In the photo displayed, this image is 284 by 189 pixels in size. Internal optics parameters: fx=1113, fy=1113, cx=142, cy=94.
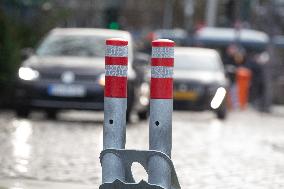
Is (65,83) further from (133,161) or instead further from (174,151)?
(133,161)

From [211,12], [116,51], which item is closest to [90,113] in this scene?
[116,51]

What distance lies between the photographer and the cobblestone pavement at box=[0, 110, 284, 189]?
1034cm

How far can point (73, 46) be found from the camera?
1944 centimetres

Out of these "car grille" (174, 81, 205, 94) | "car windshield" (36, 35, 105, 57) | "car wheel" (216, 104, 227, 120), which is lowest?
"car wheel" (216, 104, 227, 120)

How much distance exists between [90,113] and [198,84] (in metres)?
2.64

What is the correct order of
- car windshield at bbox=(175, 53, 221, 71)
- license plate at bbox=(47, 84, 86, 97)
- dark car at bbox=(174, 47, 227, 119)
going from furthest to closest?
car windshield at bbox=(175, 53, 221, 71) → dark car at bbox=(174, 47, 227, 119) → license plate at bbox=(47, 84, 86, 97)

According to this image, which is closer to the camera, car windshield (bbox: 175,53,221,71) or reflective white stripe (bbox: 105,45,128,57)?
reflective white stripe (bbox: 105,45,128,57)

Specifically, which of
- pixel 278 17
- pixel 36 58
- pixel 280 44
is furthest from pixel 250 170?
pixel 280 44

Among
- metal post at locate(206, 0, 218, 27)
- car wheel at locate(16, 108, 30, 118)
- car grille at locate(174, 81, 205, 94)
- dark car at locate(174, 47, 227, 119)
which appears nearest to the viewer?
car wheel at locate(16, 108, 30, 118)

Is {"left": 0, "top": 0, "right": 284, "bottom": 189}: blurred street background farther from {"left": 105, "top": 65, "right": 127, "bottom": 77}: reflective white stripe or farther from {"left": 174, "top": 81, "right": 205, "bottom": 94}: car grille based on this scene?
{"left": 105, "top": 65, "right": 127, "bottom": 77}: reflective white stripe

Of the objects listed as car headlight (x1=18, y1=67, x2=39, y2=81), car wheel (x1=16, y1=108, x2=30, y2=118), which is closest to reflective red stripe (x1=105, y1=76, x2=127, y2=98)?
car headlight (x1=18, y1=67, x2=39, y2=81)

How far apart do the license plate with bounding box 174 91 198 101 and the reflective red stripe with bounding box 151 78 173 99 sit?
1629cm

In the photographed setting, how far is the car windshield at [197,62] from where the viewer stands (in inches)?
969

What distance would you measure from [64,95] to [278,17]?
13562mm
